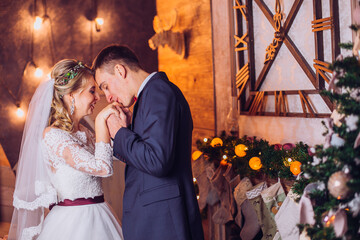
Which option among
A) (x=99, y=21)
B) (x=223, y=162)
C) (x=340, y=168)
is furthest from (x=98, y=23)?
(x=340, y=168)

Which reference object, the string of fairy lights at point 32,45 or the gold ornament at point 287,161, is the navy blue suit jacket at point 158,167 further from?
the string of fairy lights at point 32,45

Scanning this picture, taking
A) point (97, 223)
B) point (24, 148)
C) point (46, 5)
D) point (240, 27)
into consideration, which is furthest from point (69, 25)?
point (97, 223)

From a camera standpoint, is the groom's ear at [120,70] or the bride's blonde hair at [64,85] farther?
the bride's blonde hair at [64,85]

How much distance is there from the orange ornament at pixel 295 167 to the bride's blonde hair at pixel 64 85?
1251mm

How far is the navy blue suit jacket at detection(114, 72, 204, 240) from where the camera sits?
5.65ft

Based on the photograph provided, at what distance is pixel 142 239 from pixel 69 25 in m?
3.94

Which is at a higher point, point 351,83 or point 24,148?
point 351,83

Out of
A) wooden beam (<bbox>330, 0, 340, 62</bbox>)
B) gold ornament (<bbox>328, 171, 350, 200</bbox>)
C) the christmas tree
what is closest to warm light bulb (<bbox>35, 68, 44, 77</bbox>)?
wooden beam (<bbox>330, 0, 340, 62</bbox>)

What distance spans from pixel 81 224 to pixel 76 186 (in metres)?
0.21

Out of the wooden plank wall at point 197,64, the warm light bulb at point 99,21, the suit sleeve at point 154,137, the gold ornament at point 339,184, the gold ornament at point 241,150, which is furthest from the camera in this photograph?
the warm light bulb at point 99,21

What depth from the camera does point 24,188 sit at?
7.86 ft

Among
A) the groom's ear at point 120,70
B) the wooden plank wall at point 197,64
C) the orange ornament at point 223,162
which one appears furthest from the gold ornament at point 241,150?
the wooden plank wall at point 197,64

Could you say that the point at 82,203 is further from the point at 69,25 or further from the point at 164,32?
the point at 69,25

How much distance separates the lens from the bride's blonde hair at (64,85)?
244cm
